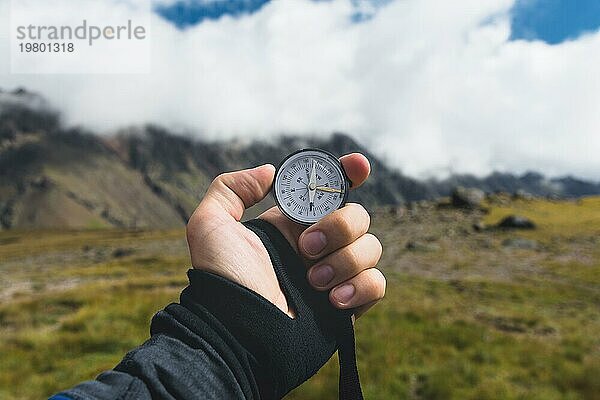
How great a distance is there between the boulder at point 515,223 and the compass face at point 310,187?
149ft

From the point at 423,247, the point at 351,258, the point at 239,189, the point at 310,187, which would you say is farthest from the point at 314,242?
the point at 423,247

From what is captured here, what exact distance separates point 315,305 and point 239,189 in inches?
38.8

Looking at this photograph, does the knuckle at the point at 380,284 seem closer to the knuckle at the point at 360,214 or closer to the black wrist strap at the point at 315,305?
the black wrist strap at the point at 315,305

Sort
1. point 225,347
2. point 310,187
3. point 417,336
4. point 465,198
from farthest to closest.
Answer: point 465,198
point 417,336
point 310,187
point 225,347

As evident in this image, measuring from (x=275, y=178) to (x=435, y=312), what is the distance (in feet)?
33.3

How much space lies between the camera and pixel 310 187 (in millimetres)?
3895

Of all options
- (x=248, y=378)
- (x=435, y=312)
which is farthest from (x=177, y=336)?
(x=435, y=312)

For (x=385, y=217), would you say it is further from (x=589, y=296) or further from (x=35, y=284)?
(x=35, y=284)

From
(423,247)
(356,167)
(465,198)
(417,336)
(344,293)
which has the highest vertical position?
(356,167)

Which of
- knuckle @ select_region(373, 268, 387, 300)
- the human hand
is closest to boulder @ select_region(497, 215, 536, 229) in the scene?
knuckle @ select_region(373, 268, 387, 300)

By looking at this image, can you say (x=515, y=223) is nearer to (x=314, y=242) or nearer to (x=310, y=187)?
(x=310, y=187)

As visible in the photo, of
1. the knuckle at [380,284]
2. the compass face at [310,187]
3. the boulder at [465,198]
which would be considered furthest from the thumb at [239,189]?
the boulder at [465,198]

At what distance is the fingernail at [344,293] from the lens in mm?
3455

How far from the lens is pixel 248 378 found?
297cm
